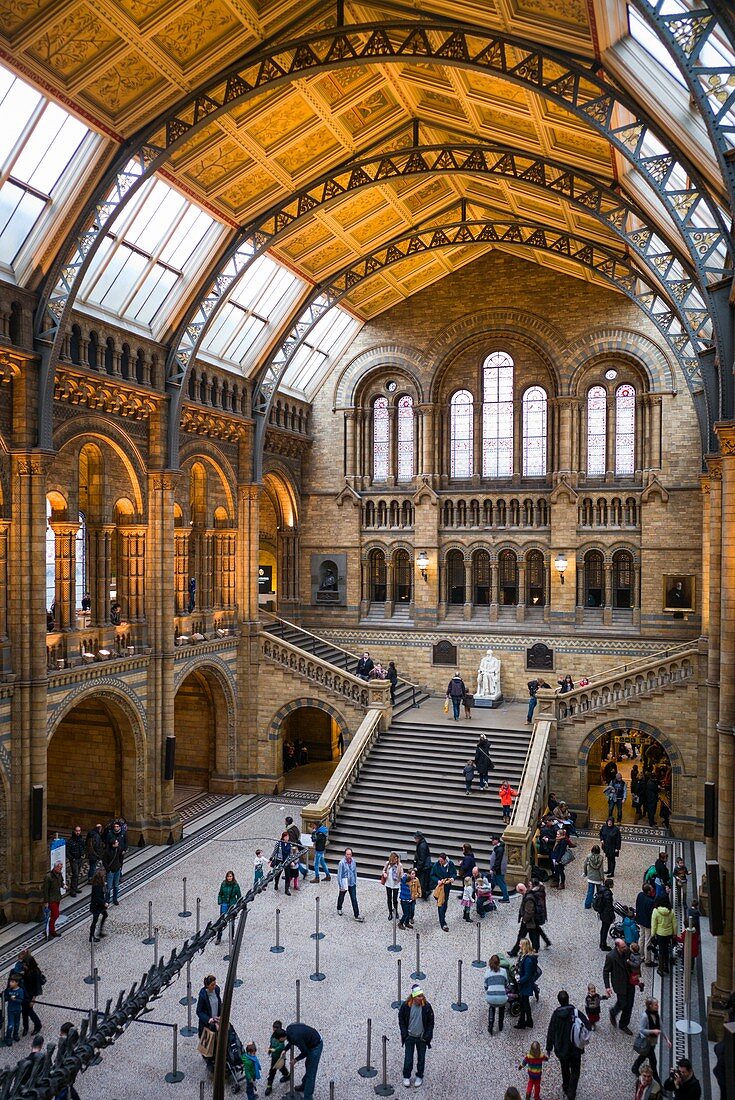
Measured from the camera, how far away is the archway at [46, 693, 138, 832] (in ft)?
74.1

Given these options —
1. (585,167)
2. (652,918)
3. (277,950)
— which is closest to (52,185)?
(585,167)

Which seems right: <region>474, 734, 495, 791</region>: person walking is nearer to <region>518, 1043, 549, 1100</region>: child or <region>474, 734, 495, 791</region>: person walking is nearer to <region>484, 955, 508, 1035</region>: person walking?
<region>484, 955, 508, 1035</region>: person walking

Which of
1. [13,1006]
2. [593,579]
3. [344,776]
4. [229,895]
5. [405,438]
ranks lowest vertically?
[13,1006]

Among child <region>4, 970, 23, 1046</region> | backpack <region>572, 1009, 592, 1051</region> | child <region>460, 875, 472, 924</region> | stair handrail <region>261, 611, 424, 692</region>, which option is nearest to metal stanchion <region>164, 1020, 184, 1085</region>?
child <region>4, 970, 23, 1046</region>

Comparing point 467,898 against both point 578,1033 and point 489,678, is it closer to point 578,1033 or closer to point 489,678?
point 578,1033

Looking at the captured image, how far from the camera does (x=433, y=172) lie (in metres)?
20.5

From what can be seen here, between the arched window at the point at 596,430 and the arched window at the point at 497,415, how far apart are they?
273 cm

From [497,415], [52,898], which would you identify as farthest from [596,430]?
[52,898]

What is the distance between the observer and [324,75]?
17906 mm

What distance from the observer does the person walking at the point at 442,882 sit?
1655cm

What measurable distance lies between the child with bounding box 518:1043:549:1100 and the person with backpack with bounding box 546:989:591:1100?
1.14ft

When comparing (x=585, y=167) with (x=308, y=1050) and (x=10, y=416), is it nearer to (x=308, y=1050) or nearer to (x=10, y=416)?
(x=10, y=416)

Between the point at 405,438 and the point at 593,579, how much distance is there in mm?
8668

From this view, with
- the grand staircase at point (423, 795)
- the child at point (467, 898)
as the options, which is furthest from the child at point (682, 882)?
the grand staircase at point (423, 795)
